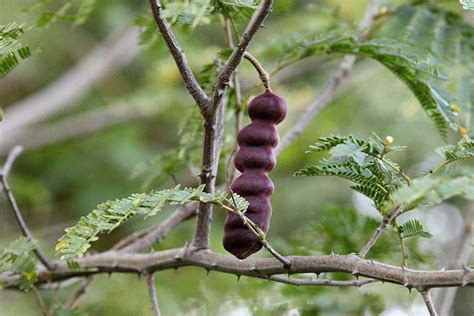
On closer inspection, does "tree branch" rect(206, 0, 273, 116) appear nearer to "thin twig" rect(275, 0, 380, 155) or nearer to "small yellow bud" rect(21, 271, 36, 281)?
"small yellow bud" rect(21, 271, 36, 281)

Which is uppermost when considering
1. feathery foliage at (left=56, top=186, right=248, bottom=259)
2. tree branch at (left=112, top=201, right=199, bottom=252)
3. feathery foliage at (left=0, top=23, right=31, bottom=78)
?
feathery foliage at (left=0, top=23, right=31, bottom=78)

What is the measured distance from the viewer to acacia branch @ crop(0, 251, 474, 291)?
40.6 inches

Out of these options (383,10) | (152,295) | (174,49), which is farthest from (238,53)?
(383,10)

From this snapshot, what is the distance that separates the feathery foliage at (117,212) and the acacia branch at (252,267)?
13cm

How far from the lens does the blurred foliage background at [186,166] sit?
1901 mm

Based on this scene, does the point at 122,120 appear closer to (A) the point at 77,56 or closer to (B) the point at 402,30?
(A) the point at 77,56

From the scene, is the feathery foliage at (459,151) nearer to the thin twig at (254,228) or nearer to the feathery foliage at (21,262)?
the thin twig at (254,228)

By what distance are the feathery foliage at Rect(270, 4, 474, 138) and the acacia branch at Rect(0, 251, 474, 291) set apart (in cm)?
45

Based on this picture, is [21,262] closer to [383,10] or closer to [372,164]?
[372,164]

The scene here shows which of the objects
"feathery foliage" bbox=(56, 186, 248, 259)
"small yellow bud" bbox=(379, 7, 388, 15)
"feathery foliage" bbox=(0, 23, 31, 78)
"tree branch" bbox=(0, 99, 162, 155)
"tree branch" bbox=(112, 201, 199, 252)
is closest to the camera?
"feathery foliage" bbox=(56, 186, 248, 259)

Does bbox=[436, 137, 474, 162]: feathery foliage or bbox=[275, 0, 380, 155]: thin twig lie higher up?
bbox=[436, 137, 474, 162]: feathery foliage

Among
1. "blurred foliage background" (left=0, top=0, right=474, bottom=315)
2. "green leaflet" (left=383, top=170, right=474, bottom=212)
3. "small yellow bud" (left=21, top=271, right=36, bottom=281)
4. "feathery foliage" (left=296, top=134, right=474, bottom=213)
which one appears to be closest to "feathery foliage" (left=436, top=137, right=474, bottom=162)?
"feathery foliage" (left=296, top=134, right=474, bottom=213)

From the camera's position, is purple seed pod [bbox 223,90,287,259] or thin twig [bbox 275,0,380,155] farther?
thin twig [bbox 275,0,380,155]

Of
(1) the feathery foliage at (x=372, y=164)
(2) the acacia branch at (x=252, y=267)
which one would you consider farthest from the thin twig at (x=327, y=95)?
(1) the feathery foliage at (x=372, y=164)
